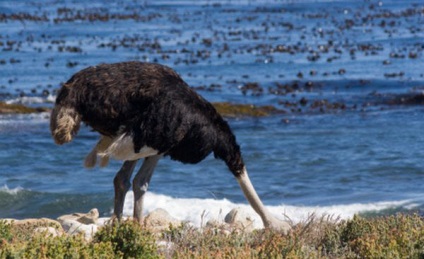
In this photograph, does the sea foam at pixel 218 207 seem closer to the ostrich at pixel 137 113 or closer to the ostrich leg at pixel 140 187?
the ostrich leg at pixel 140 187

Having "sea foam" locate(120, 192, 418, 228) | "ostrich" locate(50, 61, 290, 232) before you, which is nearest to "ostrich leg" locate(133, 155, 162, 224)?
"ostrich" locate(50, 61, 290, 232)

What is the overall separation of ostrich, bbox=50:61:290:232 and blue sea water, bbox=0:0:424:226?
1.96 metres

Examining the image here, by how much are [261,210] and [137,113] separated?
1.25 m

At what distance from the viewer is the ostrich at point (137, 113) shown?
316 inches

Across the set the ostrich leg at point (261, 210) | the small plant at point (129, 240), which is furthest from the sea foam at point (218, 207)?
the small plant at point (129, 240)

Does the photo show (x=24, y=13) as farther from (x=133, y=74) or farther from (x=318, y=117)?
(x=133, y=74)

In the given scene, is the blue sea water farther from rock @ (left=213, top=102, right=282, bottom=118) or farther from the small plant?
the small plant

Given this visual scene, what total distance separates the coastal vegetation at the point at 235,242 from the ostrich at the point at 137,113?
45 centimetres

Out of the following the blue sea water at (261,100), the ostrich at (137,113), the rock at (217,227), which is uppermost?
the ostrich at (137,113)

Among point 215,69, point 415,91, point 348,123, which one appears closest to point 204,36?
point 215,69

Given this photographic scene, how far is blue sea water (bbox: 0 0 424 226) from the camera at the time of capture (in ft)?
49.7

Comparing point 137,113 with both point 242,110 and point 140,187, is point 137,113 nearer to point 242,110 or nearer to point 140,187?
point 140,187

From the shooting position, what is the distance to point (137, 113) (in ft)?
26.4

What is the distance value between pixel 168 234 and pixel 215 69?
67.6ft
